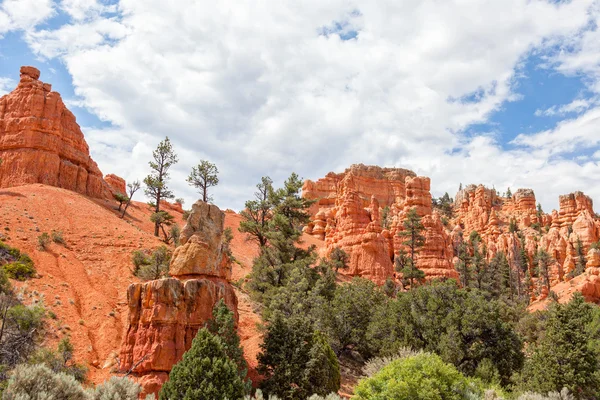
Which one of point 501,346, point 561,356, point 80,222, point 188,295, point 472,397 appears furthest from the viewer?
point 80,222

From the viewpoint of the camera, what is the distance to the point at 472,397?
54.7ft

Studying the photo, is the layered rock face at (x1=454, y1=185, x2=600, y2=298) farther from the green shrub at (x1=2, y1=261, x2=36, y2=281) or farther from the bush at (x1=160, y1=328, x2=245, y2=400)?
the green shrub at (x1=2, y1=261, x2=36, y2=281)

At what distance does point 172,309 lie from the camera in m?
18.0

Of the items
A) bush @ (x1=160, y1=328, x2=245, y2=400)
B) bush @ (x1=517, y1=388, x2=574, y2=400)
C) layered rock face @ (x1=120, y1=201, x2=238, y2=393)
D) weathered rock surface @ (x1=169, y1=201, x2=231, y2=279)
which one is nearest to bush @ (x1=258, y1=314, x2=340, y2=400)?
layered rock face @ (x1=120, y1=201, x2=238, y2=393)

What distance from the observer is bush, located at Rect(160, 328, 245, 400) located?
48.6ft

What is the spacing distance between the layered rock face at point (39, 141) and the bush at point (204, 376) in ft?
130

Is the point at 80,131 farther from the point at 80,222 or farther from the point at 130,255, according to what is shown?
the point at 130,255

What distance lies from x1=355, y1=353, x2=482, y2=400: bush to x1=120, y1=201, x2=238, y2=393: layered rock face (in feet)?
22.4

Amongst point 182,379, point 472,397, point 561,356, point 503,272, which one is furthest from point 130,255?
point 503,272

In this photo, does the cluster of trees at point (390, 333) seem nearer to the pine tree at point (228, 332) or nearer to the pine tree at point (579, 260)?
the pine tree at point (228, 332)

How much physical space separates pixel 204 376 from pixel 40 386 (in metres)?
4.71

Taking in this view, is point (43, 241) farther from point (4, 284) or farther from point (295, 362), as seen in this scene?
point (295, 362)

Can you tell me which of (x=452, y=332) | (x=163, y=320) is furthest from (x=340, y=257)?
(x=163, y=320)

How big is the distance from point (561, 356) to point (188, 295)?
55.7 feet
